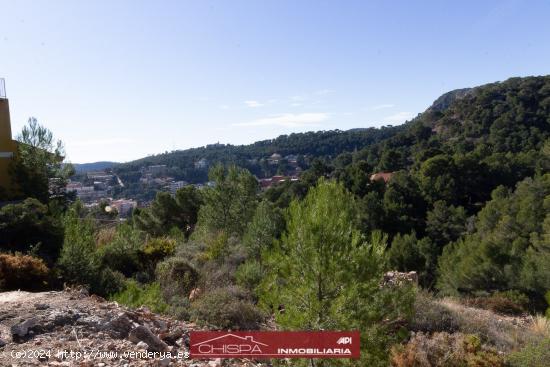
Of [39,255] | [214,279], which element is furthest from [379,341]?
[39,255]

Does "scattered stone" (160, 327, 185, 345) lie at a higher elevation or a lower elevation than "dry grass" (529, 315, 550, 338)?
higher

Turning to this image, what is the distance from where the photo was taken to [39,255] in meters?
8.24

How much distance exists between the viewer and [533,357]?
5.34 m

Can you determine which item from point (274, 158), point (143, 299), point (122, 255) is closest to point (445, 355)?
point (143, 299)

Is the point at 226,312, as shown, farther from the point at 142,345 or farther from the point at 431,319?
the point at 431,319

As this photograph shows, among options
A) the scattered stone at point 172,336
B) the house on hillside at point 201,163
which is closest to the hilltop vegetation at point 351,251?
the scattered stone at point 172,336

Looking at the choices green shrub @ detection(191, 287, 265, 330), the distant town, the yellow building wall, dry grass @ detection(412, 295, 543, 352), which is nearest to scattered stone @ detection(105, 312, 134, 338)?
green shrub @ detection(191, 287, 265, 330)

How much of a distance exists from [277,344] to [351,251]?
1.16 meters

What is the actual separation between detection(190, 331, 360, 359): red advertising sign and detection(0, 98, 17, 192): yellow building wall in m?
11.7

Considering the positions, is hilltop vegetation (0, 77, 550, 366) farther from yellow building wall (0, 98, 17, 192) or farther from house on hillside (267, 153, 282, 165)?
house on hillside (267, 153, 282, 165)

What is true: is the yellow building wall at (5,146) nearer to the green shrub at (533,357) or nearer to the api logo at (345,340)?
the api logo at (345,340)

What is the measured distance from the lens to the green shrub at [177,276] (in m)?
8.18

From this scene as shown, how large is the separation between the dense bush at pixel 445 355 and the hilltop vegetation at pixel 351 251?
0.08ft

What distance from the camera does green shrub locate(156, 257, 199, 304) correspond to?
8.18m
